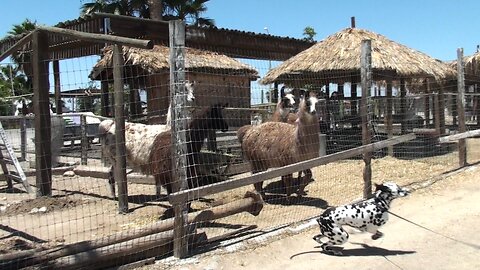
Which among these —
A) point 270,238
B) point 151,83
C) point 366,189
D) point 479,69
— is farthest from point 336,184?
point 479,69

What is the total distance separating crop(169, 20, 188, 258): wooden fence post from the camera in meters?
5.25

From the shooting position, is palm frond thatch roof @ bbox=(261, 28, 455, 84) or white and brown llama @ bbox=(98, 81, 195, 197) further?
palm frond thatch roof @ bbox=(261, 28, 455, 84)

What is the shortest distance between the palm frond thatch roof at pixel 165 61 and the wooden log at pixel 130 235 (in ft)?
18.5

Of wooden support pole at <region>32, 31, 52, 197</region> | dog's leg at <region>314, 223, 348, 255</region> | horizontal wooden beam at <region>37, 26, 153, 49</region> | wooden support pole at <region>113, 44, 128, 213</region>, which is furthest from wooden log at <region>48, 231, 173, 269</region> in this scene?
wooden support pole at <region>113, 44, 128, 213</region>

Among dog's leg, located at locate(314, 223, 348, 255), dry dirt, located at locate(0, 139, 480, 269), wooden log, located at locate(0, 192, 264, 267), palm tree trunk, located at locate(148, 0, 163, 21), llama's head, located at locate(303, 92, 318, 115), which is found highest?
palm tree trunk, located at locate(148, 0, 163, 21)

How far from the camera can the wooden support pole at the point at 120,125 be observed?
711 cm

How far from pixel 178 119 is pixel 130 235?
1.36 metres

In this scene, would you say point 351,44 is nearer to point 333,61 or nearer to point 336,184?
point 333,61

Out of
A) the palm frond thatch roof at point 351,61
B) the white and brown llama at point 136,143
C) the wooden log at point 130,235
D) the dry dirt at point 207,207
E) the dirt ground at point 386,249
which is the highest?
the palm frond thatch roof at point 351,61

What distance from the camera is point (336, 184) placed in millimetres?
9781

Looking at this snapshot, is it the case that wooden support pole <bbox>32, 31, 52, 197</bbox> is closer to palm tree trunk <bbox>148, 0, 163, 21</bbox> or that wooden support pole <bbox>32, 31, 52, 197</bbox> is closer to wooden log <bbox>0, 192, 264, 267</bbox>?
wooden log <bbox>0, 192, 264, 267</bbox>

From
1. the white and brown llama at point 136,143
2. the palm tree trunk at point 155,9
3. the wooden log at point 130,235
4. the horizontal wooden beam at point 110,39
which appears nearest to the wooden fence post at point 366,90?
the wooden log at point 130,235

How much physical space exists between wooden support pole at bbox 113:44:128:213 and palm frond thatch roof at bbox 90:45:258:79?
3558 millimetres

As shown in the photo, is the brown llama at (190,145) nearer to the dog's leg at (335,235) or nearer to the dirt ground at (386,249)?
the dirt ground at (386,249)
